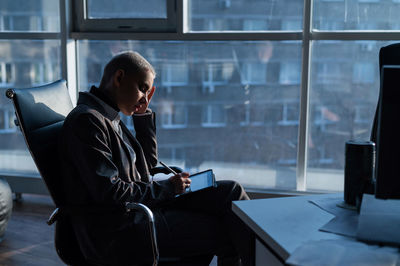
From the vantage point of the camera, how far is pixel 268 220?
1.18 m

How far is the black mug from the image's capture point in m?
1.26

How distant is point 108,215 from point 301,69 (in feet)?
6.99

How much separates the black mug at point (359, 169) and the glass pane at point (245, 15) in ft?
7.04

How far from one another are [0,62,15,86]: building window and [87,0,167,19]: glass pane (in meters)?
0.87

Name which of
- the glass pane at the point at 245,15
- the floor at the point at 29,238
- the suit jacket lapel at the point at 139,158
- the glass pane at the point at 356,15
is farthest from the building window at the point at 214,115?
the suit jacket lapel at the point at 139,158

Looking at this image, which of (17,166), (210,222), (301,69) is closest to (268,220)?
(210,222)

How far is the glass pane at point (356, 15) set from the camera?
122 inches

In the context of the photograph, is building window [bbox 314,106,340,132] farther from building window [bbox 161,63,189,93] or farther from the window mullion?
building window [bbox 161,63,189,93]

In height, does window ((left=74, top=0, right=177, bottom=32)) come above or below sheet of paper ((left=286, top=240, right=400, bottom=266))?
above

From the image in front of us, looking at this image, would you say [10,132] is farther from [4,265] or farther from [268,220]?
[268,220]

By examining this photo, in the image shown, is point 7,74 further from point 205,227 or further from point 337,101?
point 205,227

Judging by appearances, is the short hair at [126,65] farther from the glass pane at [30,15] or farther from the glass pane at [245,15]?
the glass pane at [30,15]

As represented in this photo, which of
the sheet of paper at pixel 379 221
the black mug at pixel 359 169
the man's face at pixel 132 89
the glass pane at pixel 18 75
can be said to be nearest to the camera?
the sheet of paper at pixel 379 221

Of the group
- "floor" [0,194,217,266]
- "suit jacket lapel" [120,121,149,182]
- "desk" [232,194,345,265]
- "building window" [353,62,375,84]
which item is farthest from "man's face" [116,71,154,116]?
"building window" [353,62,375,84]
